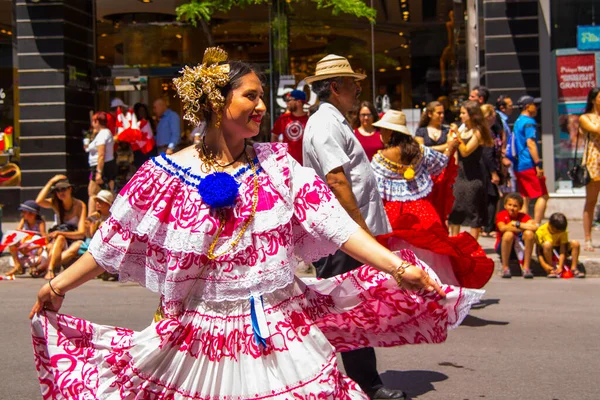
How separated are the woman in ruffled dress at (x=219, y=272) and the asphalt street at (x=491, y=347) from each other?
2096mm

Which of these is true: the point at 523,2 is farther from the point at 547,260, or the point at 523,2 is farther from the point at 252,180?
the point at 252,180

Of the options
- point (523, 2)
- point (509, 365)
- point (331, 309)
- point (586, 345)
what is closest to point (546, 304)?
point (586, 345)

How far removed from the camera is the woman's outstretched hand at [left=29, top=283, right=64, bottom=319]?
3.96 m

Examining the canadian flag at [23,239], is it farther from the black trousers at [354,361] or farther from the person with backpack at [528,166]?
the black trousers at [354,361]

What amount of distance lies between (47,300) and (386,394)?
2232mm

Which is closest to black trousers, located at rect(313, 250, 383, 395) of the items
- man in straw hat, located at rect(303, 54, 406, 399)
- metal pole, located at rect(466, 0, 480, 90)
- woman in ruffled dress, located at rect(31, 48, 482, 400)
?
man in straw hat, located at rect(303, 54, 406, 399)

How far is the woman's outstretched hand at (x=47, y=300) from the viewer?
3.96 metres

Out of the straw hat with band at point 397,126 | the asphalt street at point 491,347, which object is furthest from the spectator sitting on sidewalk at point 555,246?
the straw hat with band at point 397,126

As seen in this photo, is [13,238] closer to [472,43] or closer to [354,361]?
[354,361]

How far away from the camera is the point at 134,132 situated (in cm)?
1534

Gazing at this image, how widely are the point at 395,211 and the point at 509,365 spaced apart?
5.34 feet

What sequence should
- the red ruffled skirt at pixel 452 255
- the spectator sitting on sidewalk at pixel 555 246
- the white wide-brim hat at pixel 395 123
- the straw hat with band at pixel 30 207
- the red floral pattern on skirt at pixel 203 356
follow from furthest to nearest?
the straw hat with band at pixel 30 207 → the spectator sitting on sidewalk at pixel 555 246 → the white wide-brim hat at pixel 395 123 → the red ruffled skirt at pixel 452 255 → the red floral pattern on skirt at pixel 203 356

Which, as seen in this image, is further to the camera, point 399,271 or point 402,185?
point 402,185

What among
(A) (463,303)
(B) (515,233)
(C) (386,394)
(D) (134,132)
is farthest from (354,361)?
(D) (134,132)
